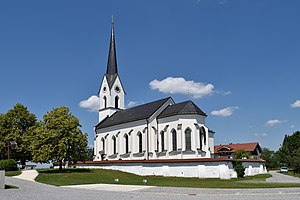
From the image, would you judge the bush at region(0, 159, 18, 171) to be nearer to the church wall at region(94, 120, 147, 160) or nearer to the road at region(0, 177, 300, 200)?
the church wall at region(94, 120, 147, 160)

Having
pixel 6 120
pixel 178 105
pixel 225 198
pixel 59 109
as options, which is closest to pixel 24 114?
pixel 6 120

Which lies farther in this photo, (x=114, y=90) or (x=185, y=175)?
(x=114, y=90)

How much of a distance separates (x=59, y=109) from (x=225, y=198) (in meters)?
29.6

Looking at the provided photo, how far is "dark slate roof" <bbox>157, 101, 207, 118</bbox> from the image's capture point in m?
46.8

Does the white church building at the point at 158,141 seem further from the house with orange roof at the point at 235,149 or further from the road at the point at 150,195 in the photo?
the house with orange roof at the point at 235,149

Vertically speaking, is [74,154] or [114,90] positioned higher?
[114,90]

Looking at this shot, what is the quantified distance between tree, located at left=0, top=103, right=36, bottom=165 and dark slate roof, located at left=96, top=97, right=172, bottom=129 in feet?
45.6

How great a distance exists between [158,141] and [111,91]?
1995cm

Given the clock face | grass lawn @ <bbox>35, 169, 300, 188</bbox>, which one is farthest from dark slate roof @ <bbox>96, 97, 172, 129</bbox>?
grass lawn @ <bbox>35, 169, 300, 188</bbox>

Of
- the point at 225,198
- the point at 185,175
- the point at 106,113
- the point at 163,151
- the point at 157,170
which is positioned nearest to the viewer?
the point at 225,198

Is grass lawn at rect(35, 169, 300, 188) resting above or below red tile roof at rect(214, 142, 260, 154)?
below

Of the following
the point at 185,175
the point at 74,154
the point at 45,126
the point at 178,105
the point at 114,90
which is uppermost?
the point at 114,90

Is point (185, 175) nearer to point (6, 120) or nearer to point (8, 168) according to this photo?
point (8, 168)

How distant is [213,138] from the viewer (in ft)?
189
